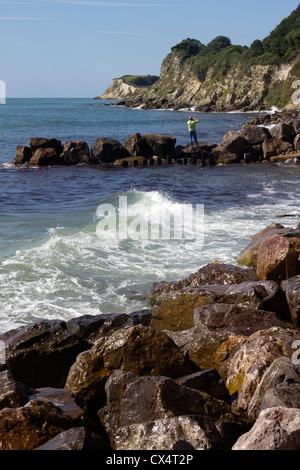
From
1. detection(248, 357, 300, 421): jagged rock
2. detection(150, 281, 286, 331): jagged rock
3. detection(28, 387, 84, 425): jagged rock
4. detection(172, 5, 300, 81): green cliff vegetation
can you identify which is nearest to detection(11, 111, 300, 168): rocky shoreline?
detection(150, 281, 286, 331): jagged rock

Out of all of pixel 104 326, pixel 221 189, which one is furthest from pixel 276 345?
pixel 221 189

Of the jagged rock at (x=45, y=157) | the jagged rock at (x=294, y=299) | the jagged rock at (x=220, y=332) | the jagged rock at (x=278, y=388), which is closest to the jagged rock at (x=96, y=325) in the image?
the jagged rock at (x=220, y=332)

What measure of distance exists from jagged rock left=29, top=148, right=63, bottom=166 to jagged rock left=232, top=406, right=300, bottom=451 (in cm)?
2386

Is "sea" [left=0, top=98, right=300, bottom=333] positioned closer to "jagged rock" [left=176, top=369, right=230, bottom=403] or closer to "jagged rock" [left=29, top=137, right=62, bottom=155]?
"jagged rock" [left=29, top=137, right=62, bottom=155]

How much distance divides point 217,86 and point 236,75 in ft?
19.6

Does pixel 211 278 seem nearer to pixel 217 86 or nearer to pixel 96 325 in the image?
pixel 96 325

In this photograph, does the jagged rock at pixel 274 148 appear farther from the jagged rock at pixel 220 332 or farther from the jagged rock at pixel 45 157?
the jagged rock at pixel 220 332

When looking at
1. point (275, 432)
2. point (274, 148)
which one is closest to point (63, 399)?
point (275, 432)

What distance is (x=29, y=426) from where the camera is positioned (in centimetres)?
390

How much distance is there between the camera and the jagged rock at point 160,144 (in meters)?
27.3

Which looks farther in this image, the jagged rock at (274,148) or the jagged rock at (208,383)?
the jagged rock at (274,148)

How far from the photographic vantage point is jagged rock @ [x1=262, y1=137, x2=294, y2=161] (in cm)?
2661
